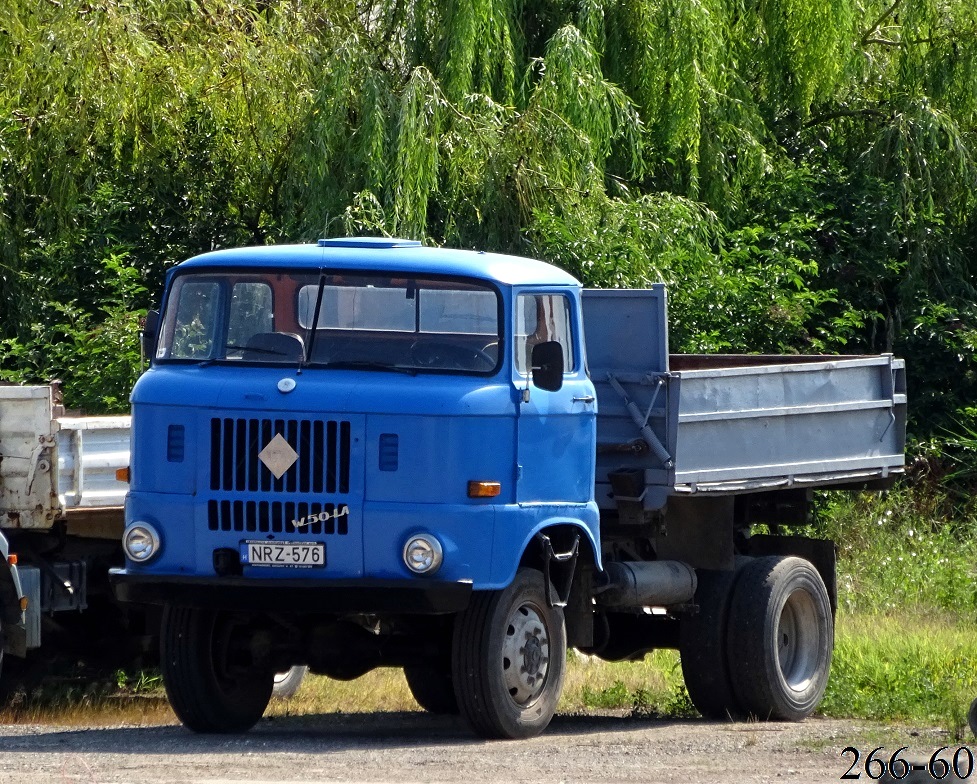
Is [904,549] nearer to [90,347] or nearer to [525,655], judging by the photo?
[90,347]

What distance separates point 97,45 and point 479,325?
8.18 m

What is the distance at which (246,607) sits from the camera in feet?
26.6

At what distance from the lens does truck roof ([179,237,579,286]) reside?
847 cm

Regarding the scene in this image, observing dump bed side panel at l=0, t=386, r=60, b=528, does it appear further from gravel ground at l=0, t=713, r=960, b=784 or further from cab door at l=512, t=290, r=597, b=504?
cab door at l=512, t=290, r=597, b=504

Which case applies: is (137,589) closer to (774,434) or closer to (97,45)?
(774,434)

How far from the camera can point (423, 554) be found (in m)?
7.97

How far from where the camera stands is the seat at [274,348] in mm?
8453

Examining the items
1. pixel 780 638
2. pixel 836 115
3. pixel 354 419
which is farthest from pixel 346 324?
pixel 836 115

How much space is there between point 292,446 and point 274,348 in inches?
25.3

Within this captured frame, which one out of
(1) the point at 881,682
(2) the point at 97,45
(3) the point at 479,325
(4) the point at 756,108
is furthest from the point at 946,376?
(3) the point at 479,325

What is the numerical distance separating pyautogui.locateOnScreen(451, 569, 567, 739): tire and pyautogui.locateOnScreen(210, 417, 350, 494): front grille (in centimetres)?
96

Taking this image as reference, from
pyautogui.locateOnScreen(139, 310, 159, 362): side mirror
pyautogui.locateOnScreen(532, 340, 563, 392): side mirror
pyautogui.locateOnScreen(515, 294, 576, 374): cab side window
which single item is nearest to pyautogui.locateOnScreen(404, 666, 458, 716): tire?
pyautogui.locateOnScreen(515, 294, 576, 374): cab side window

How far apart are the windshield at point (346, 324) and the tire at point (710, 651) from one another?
2617 mm

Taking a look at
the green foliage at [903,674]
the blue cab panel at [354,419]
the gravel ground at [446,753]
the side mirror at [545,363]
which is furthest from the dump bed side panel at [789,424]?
the gravel ground at [446,753]
